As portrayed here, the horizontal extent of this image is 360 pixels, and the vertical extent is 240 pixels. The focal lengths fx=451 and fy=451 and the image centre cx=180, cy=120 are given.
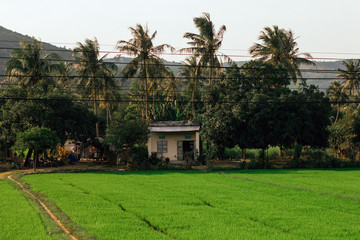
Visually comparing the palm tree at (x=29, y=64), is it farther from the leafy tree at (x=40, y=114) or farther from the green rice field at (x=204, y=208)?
the green rice field at (x=204, y=208)

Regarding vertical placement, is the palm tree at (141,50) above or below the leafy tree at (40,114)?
above

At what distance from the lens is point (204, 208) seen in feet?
58.5

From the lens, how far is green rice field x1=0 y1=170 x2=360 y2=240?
1358 cm

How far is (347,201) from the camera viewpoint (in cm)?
1966

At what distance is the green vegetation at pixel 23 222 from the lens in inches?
523

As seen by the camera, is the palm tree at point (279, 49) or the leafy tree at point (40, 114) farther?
the palm tree at point (279, 49)

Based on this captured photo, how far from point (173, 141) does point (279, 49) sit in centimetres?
1539

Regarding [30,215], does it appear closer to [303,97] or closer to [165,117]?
[303,97]

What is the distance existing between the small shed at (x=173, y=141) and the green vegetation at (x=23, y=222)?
78.9 feet

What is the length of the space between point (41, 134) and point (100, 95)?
2158 cm

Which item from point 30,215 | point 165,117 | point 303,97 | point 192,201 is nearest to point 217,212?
point 192,201

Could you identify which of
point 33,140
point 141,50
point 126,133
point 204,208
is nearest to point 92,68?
point 141,50

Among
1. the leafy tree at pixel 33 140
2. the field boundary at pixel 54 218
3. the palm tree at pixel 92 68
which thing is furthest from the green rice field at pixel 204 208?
the palm tree at pixel 92 68

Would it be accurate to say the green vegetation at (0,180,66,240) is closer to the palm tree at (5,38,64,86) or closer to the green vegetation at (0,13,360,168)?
the green vegetation at (0,13,360,168)
